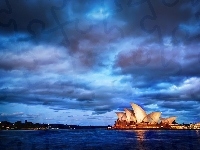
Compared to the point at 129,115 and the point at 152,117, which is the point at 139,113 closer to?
the point at 129,115

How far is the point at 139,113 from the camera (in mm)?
172125

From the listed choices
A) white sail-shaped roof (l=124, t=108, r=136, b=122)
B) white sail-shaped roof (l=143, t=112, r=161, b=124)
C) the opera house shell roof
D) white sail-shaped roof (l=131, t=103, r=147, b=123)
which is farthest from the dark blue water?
white sail-shaped roof (l=143, t=112, r=161, b=124)

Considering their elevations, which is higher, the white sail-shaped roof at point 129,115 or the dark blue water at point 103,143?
the white sail-shaped roof at point 129,115

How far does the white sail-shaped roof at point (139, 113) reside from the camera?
6467 inches

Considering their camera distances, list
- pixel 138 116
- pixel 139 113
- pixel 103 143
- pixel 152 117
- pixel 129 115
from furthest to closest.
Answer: pixel 152 117 → pixel 129 115 → pixel 138 116 → pixel 139 113 → pixel 103 143

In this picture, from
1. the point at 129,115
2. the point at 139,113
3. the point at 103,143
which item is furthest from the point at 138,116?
the point at 103,143

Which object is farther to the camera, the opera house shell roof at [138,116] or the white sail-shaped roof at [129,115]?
the white sail-shaped roof at [129,115]

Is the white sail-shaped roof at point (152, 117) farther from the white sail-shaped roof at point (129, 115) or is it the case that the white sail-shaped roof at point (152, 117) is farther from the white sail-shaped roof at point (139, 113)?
the white sail-shaped roof at point (129, 115)

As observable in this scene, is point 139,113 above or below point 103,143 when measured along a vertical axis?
above

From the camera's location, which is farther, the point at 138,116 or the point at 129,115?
the point at 129,115

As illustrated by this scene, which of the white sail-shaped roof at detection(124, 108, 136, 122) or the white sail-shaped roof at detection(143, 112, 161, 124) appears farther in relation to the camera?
the white sail-shaped roof at detection(143, 112, 161, 124)

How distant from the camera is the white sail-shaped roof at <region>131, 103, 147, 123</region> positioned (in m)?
164

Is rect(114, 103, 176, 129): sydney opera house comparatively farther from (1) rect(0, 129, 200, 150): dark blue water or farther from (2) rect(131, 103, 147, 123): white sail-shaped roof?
(1) rect(0, 129, 200, 150): dark blue water

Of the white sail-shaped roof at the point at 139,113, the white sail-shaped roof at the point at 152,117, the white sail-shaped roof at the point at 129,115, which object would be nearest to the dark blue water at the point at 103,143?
the white sail-shaped roof at the point at 139,113
